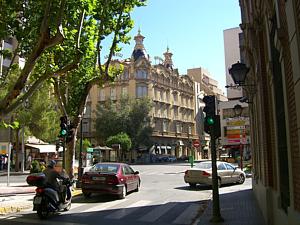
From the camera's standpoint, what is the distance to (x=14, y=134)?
3534cm

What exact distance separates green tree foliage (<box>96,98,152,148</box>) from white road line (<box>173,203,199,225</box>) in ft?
159

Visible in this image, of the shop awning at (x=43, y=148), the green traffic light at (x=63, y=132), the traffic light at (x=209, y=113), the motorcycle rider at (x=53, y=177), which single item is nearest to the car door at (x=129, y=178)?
the green traffic light at (x=63, y=132)

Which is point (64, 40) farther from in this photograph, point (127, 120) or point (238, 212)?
point (127, 120)

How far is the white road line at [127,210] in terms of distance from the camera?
35.5 feet

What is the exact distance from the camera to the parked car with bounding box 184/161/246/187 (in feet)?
61.0

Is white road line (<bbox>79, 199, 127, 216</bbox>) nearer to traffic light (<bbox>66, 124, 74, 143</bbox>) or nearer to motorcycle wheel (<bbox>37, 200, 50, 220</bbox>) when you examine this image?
motorcycle wheel (<bbox>37, 200, 50, 220</bbox>)

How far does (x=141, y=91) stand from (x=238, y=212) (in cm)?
6199

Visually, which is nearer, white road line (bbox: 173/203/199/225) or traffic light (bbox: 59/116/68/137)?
white road line (bbox: 173/203/199/225)

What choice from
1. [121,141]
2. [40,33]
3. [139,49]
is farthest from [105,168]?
[139,49]

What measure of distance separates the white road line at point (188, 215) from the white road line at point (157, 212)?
0.61 m

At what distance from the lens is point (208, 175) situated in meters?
18.5

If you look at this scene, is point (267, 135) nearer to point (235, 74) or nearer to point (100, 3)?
point (235, 74)

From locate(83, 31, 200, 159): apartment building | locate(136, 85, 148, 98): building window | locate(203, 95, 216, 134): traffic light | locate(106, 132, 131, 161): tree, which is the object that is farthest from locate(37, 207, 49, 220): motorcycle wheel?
locate(136, 85, 148, 98): building window

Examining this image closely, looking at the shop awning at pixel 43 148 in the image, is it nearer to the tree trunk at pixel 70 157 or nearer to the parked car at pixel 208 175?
the tree trunk at pixel 70 157
